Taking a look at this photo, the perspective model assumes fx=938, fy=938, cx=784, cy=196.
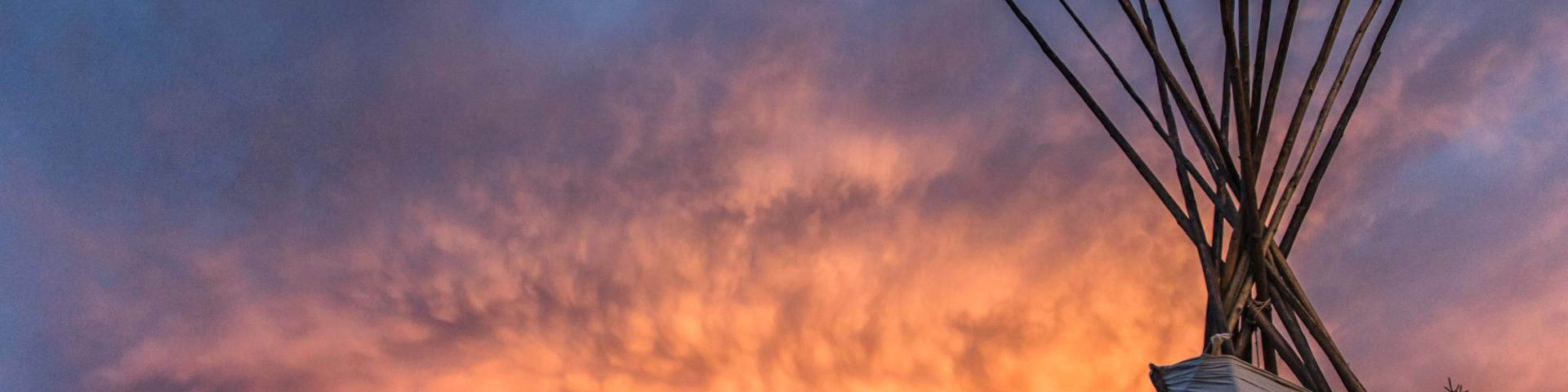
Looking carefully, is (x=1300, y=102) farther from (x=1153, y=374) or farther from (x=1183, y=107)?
(x=1153, y=374)

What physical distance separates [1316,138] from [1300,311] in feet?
2.02

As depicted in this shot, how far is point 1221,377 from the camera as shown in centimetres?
215

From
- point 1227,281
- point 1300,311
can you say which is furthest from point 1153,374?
point 1300,311

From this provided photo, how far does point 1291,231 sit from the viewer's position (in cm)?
292

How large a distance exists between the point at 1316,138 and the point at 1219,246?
521mm

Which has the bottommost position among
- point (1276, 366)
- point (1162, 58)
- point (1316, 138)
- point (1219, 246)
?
point (1276, 366)

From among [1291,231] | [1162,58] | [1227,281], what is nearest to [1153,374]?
[1227,281]

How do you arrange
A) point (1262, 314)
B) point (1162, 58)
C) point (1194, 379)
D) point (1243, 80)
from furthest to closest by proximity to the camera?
point (1162, 58), point (1243, 80), point (1262, 314), point (1194, 379)

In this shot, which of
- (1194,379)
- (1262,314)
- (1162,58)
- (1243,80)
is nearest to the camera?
(1194,379)

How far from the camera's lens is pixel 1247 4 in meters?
2.87

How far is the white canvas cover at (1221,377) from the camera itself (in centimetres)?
214

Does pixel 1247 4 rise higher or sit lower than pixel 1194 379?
higher

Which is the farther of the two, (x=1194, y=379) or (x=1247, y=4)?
(x=1247, y=4)

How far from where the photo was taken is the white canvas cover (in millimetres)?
2143
